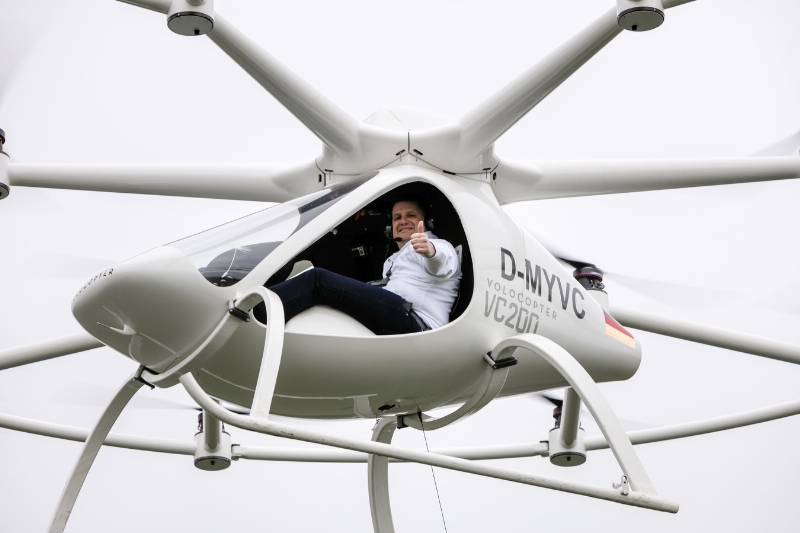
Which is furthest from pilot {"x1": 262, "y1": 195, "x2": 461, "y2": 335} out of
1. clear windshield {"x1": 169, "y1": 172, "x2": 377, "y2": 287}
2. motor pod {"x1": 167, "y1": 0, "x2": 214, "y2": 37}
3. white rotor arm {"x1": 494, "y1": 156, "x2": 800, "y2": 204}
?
white rotor arm {"x1": 494, "y1": 156, "x2": 800, "y2": 204}

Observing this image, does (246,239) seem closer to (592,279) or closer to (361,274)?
(361,274)

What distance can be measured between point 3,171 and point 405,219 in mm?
3334

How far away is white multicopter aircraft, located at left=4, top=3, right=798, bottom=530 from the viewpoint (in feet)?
25.7

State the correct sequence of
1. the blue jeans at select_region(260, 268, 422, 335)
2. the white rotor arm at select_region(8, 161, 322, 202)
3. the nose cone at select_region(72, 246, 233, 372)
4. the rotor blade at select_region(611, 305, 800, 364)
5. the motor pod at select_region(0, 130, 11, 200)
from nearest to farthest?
the nose cone at select_region(72, 246, 233, 372) → the blue jeans at select_region(260, 268, 422, 335) → the motor pod at select_region(0, 130, 11, 200) → the white rotor arm at select_region(8, 161, 322, 202) → the rotor blade at select_region(611, 305, 800, 364)

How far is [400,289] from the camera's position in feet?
29.2

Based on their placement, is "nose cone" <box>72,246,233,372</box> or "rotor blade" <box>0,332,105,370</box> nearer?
"nose cone" <box>72,246,233,372</box>

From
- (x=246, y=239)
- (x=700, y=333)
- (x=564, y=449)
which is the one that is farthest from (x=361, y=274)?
(x=564, y=449)

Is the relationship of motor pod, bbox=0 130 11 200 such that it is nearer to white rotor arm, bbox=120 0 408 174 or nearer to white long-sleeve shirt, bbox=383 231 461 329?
white rotor arm, bbox=120 0 408 174

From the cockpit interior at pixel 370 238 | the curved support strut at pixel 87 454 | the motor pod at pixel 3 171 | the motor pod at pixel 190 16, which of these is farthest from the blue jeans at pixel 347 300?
the motor pod at pixel 3 171

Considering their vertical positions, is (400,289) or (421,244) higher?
(421,244)

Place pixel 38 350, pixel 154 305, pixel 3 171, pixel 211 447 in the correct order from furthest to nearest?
pixel 211 447, pixel 38 350, pixel 3 171, pixel 154 305

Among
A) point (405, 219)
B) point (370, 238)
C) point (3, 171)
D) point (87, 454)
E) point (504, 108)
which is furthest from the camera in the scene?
point (3, 171)

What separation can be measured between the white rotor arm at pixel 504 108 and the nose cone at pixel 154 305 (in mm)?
2352

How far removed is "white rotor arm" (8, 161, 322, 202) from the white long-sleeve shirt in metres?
1.65
